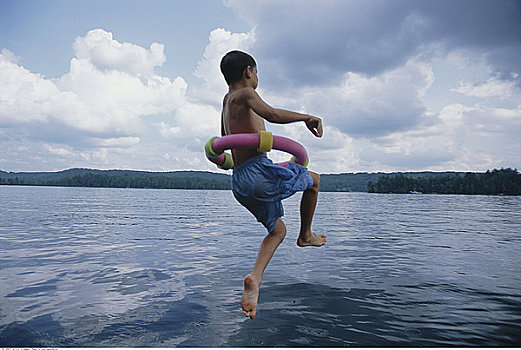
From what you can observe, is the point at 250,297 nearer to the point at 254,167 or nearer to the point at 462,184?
the point at 254,167

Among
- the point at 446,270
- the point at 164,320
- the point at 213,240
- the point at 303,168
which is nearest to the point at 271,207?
the point at 303,168

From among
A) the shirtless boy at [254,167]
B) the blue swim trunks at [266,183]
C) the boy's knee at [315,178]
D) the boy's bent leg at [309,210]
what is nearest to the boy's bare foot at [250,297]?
the shirtless boy at [254,167]

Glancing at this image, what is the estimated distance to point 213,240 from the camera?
47.1 feet

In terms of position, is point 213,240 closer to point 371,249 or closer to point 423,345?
point 371,249

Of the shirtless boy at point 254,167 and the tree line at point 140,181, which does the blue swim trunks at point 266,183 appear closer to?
the shirtless boy at point 254,167

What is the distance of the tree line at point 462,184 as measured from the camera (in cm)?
12739

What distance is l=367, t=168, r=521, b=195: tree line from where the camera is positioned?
12739cm

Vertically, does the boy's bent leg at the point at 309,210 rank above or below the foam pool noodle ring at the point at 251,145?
below

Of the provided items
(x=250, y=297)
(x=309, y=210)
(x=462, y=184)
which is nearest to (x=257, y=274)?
(x=250, y=297)

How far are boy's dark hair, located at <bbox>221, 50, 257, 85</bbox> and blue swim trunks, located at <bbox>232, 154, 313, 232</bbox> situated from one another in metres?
0.90

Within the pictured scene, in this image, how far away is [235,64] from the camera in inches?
161

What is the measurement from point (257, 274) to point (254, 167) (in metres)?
1.17

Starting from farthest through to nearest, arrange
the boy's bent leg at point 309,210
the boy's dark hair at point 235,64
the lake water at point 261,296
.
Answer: the lake water at point 261,296, the boy's bent leg at point 309,210, the boy's dark hair at point 235,64

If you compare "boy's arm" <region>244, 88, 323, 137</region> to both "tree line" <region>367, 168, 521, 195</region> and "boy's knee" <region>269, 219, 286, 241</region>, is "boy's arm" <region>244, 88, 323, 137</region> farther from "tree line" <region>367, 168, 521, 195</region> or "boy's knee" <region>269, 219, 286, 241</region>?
"tree line" <region>367, 168, 521, 195</region>
